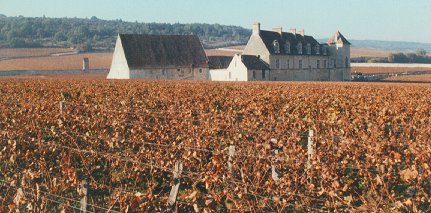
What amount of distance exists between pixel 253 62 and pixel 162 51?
11710 mm

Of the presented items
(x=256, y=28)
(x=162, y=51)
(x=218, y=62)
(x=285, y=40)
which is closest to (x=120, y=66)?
(x=162, y=51)

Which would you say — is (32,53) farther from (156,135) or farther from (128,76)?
(156,135)

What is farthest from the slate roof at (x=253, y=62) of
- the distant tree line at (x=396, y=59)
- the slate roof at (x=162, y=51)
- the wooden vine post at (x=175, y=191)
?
the distant tree line at (x=396, y=59)

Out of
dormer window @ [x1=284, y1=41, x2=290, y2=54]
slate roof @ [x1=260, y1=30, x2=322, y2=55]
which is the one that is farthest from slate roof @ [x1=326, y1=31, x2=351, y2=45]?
dormer window @ [x1=284, y1=41, x2=290, y2=54]

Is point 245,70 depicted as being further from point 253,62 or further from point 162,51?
point 162,51

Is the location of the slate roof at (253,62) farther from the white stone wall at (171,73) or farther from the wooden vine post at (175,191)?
the wooden vine post at (175,191)

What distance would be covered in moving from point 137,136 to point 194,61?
58.1 metres

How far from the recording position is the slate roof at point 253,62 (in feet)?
207

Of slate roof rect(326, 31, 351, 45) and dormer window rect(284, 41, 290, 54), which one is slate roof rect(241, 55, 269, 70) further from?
slate roof rect(326, 31, 351, 45)

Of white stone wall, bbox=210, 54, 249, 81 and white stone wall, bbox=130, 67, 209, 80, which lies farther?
white stone wall, bbox=130, 67, 209, 80

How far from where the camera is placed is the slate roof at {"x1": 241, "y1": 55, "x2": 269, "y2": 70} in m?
63.2

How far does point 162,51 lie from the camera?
2645 inches

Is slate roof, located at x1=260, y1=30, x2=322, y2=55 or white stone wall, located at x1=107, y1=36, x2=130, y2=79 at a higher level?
slate roof, located at x1=260, y1=30, x2=322, y2=55

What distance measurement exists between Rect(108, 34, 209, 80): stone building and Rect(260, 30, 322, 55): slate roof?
841 cm
